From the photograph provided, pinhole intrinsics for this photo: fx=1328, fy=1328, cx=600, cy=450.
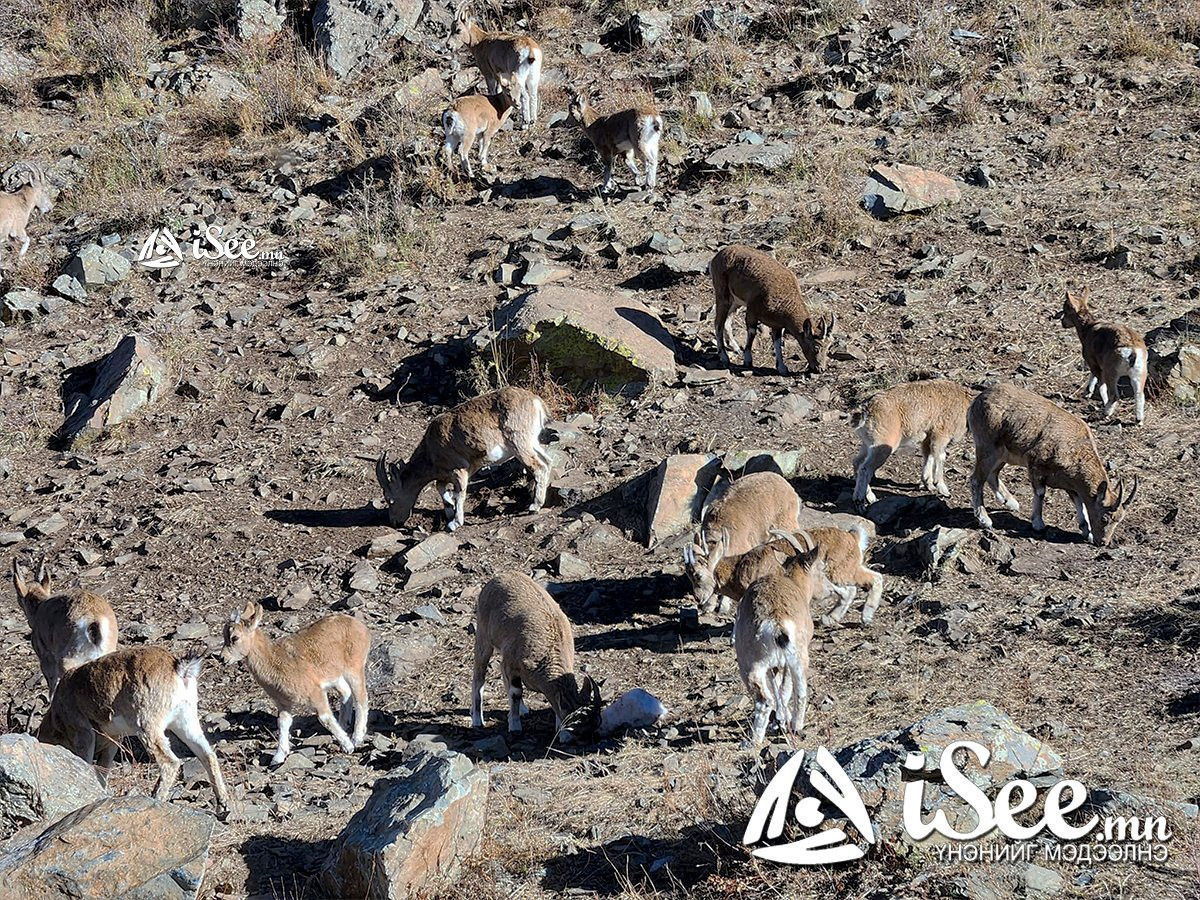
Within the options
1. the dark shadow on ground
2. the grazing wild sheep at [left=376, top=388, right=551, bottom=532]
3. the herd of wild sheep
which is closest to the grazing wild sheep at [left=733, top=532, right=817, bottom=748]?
the herd of wild sheep

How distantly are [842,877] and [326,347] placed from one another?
38.3 ft

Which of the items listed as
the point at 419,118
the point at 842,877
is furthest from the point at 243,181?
the point at 842,877

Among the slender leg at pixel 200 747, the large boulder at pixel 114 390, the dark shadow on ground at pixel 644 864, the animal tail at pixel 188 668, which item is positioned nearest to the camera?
the dark shadow on ground at pixel 644 864

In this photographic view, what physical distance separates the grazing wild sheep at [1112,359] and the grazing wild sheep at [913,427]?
5.21 feet

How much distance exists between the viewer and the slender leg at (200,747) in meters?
8.73

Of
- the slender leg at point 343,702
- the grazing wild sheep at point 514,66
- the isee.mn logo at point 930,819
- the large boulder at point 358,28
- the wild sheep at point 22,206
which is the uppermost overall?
the large boulder at point 358,28

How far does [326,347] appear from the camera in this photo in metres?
16.8

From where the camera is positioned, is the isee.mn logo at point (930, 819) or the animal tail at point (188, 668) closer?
the isee.mn logo at point (930, 819)

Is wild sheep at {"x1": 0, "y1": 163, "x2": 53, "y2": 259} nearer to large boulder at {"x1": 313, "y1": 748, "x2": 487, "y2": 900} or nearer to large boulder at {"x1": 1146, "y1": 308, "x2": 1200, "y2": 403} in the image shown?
large boulder at {"x1": 313, "y1": 748, "x2": 487, "y2": 900}

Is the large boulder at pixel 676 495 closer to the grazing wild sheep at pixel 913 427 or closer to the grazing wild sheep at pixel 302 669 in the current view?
the grazing wild sheep at pixel 913 427

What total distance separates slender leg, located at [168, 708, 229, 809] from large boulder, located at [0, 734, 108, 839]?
30.9 inches

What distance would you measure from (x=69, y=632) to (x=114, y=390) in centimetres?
584

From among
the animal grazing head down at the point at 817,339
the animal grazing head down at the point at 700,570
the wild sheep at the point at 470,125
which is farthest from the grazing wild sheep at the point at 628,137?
the animal grazing head down at the point at 700,570

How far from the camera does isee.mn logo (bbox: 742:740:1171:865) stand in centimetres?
664
